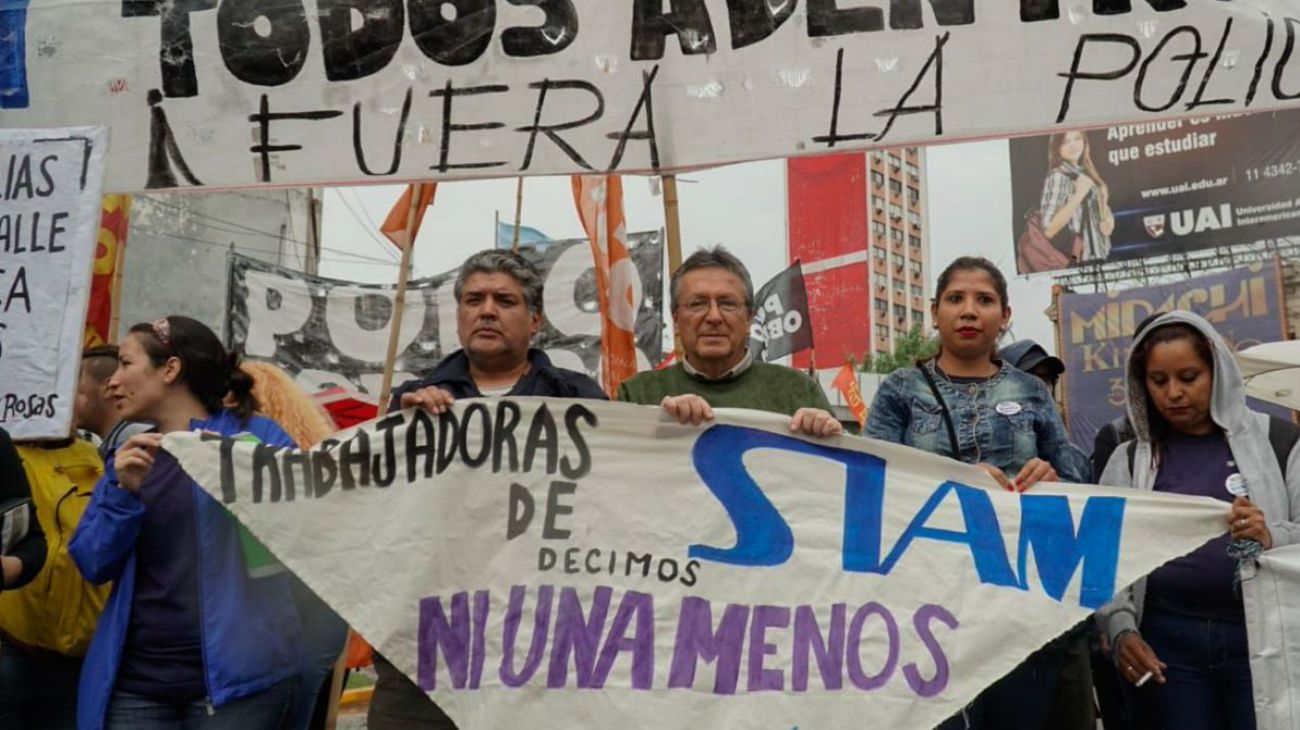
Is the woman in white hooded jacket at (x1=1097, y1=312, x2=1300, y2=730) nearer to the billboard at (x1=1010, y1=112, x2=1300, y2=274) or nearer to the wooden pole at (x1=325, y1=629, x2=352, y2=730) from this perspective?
the wooden pole at (x1=325, y1=629, x2=352, y2=730)

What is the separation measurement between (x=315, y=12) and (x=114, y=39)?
714mm

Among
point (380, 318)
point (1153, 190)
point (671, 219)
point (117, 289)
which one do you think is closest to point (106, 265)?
point (117, 289)

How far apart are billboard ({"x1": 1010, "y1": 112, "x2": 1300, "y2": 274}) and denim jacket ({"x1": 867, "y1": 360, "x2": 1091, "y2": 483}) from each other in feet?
63.9

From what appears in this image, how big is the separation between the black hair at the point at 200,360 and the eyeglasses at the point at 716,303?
124 cm

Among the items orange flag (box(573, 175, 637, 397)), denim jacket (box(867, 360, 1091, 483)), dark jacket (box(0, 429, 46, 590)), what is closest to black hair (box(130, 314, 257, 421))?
dark jacket (box(0, 429, 46, 590))

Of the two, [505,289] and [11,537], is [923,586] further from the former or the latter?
[11,537]

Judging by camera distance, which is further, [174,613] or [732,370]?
[732,370]

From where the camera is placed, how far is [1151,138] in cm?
2342

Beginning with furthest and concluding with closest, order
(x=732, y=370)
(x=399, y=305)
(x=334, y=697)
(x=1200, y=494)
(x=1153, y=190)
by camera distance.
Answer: (x=1153, y=190), (x=399, y=305), (x=334, y=697), (x=732, y=370), (x=1200, y=494)

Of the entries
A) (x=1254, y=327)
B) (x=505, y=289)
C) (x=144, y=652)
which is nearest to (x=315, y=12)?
(x=505, y=289)

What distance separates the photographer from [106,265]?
561 centimetres

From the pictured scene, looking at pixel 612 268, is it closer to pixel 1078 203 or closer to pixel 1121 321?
pixel 1121 321

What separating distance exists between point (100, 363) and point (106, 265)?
1.59 m

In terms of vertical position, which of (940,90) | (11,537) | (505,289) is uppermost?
(940,90)
